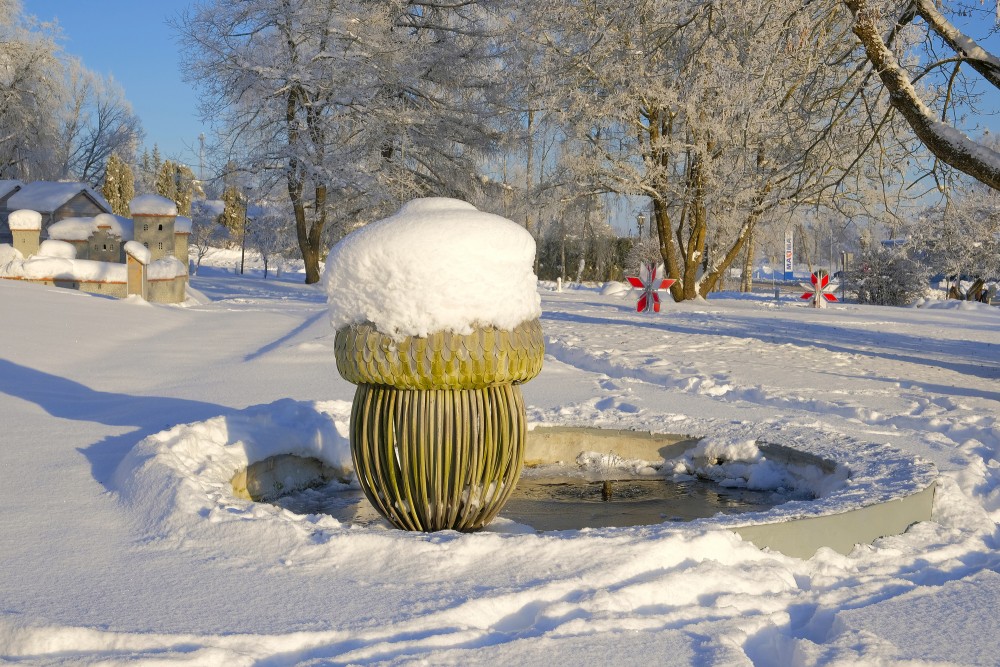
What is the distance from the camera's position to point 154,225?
20.7m

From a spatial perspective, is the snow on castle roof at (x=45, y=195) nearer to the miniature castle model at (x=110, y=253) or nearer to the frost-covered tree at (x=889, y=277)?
the miniature castle model at (x=110, y=253)

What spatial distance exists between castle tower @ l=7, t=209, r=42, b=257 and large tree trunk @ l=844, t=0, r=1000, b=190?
17.1 meters

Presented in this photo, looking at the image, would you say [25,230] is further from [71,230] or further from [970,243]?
[970,243]

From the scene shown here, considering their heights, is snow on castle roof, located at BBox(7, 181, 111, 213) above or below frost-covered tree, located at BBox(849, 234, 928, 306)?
A: above

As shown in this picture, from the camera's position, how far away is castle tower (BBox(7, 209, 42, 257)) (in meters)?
19.5

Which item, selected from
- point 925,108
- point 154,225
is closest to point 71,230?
point 154,225

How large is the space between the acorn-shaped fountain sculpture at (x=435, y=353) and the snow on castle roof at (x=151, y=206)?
1801 cm

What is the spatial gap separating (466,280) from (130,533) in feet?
5.77

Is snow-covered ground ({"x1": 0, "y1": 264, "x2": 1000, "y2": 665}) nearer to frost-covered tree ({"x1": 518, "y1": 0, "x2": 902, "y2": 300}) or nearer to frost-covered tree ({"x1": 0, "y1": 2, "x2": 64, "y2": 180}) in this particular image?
frost-covered tree ({"x1": 518, "y1": 0, "x2": 902, "y2": 300})

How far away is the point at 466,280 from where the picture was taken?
393 cm

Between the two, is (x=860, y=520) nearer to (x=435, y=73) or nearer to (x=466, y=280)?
(x=466, y=280)

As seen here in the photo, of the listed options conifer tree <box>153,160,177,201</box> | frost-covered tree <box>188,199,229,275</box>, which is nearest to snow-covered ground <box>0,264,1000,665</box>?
frost-covered tree <box>188,199,229,275</box>

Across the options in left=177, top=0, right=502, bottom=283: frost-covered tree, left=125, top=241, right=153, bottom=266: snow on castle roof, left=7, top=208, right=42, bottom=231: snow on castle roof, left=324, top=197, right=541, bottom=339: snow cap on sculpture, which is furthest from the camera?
left=177, top=0, right=502, bottom=283: frost-covered tree

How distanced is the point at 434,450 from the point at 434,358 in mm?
420
